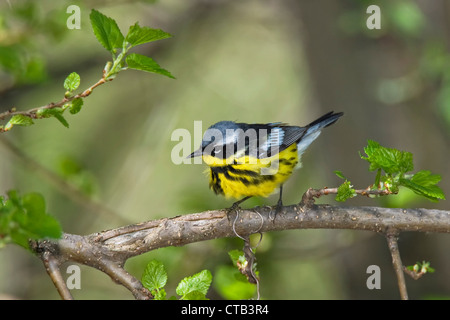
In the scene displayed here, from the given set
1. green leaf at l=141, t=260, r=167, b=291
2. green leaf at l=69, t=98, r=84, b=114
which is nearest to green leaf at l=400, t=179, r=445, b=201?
green leaf at l=141, t=260, r=167, b=291

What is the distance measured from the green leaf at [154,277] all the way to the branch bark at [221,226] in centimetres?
16

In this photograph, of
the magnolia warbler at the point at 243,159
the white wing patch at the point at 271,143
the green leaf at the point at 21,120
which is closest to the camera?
the green leaf at the point at 21,120

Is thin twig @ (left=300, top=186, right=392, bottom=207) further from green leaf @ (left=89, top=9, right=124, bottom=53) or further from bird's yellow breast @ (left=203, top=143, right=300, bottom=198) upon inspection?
green leaf @ (left=89, top=9, right=124, bottom=53)

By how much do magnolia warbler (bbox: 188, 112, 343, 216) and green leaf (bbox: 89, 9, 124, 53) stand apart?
1.07m

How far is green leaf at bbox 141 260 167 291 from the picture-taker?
6.65ft

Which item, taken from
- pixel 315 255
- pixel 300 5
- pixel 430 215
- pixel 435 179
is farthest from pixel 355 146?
pixel 435 179

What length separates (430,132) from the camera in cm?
430

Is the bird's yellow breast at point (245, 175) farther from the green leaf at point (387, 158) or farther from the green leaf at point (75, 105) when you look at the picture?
the green leaf at point (75, 105)

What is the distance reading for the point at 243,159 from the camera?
294 cm

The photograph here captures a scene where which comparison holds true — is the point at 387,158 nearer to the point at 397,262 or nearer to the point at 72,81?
the point at 397,262

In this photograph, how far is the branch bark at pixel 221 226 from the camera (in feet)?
7.18

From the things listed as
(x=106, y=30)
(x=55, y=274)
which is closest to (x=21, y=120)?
(x=106, y=30)

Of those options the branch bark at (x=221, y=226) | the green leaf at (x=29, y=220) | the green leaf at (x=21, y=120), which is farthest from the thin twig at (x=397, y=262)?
the green leaf at (x=21, y=120)

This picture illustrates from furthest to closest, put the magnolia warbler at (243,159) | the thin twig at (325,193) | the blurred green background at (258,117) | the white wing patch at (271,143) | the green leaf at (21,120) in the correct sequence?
the blurred green background at (258,117)
the white wing patch at (271,143)
the magnolia warbler at (243,159)
the thin twig at (325,193)
the green leaf at (21,120)
